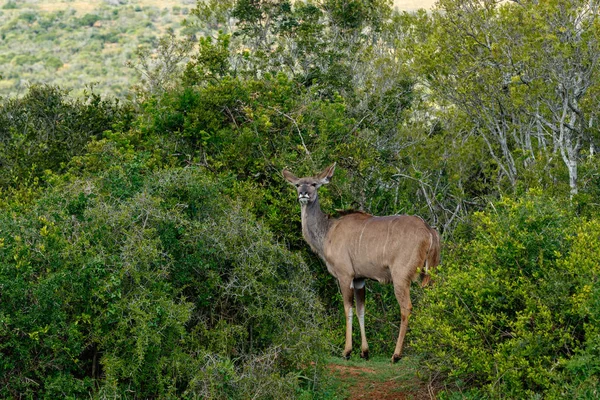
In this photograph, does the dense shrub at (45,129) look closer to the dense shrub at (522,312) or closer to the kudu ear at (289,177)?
the kudu ear at (289,177)

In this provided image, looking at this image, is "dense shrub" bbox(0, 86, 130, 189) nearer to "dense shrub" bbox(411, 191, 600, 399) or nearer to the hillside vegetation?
the hillside vegetation

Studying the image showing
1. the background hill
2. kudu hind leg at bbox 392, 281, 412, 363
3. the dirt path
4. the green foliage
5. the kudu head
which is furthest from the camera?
the background hill

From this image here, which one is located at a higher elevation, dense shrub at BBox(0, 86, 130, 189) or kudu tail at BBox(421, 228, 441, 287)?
kudu tail at BBox(421, 228, 441, 287)

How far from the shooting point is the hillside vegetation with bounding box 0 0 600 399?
6262mm

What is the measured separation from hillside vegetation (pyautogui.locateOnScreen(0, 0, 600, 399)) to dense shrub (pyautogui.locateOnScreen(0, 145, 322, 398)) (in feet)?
Answer: 0.07

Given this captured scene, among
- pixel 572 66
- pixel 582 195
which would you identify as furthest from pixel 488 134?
pixel 582 195

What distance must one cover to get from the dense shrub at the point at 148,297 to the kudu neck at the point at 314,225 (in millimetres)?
1990

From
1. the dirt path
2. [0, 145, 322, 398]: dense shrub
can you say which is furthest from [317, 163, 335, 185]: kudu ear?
the dirt path

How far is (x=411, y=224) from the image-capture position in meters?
9.00

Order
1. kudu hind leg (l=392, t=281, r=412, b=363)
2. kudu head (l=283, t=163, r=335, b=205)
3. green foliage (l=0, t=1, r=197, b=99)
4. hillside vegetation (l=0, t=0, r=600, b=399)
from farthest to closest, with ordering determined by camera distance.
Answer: green foliage (l=0, t=1, r=197, b=99) → kudu head (l=283, t=163, r=335, b=205) → kudu hind leg (l=392, t=281, r=412, b=363) → hillside vegetation (l=0, t=0, r=600, b=399)

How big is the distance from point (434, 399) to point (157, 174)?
3391mm

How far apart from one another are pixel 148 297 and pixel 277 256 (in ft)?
5.25

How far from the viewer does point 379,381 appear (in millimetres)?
7883

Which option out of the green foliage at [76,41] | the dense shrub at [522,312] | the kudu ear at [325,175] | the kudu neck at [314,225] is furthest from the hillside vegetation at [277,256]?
the green foliage at [76,41]
